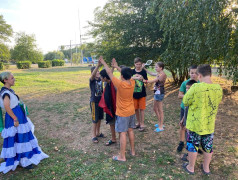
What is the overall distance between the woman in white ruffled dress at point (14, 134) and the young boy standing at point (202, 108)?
275cm

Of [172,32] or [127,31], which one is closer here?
[172,32]

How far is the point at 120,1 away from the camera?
995 centimetres

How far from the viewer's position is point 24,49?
41.2 meters

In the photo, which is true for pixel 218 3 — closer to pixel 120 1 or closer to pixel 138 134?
pixel 138 134

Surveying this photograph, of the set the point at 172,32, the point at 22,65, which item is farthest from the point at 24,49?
the point at 172,32

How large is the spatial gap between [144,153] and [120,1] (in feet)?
29.3

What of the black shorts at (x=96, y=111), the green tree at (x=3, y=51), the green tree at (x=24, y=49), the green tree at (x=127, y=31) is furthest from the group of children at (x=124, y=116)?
the green tree at (x=24, y=49)

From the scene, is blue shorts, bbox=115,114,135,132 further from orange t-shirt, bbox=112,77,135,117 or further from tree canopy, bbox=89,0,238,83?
tree canopy, bbox=89,0,238,83

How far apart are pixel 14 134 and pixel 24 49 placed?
146ft

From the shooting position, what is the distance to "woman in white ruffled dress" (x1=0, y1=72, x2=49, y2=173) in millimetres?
2899

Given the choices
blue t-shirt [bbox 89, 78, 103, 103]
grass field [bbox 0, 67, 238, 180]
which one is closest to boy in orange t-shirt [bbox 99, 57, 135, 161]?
grass field [bbox 0, 67, 238, 180]

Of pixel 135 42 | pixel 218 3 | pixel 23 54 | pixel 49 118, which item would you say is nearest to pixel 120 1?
pixel 135 42

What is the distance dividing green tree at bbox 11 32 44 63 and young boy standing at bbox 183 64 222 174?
146 feet

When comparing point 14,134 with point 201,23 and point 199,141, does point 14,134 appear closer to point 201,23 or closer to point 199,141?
point 199,141
